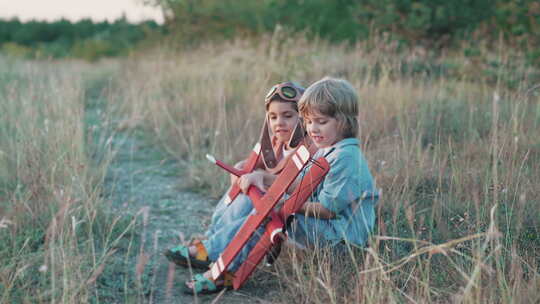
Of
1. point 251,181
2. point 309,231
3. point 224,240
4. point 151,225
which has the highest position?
point 251,181

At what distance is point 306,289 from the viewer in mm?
2236

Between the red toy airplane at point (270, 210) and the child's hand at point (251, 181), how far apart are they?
2 cm

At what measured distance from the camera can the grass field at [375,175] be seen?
210cm

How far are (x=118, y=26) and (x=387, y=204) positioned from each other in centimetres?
3244

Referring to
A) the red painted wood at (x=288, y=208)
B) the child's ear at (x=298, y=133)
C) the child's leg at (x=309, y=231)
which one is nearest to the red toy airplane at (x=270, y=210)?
the red painted wood at (x=288, y=208)

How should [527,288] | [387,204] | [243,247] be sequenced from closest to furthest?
[527,288] < [243,247] < [387,204]

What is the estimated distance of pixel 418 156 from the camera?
3.39 m

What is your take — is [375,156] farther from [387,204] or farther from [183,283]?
[183,283]

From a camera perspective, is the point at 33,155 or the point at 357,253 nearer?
the point at 357,253

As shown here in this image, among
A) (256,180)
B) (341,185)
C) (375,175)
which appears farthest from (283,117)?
(375,175)

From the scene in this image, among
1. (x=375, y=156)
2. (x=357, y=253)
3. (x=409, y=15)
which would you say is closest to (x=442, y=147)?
(x=375, y=156)

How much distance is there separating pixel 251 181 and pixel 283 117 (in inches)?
16.4

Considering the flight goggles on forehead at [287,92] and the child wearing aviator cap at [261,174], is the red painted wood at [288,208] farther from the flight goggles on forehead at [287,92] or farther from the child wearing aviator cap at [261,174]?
the flight goggles on forehead at [287,92]

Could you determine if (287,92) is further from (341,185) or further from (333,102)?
(341,185)
